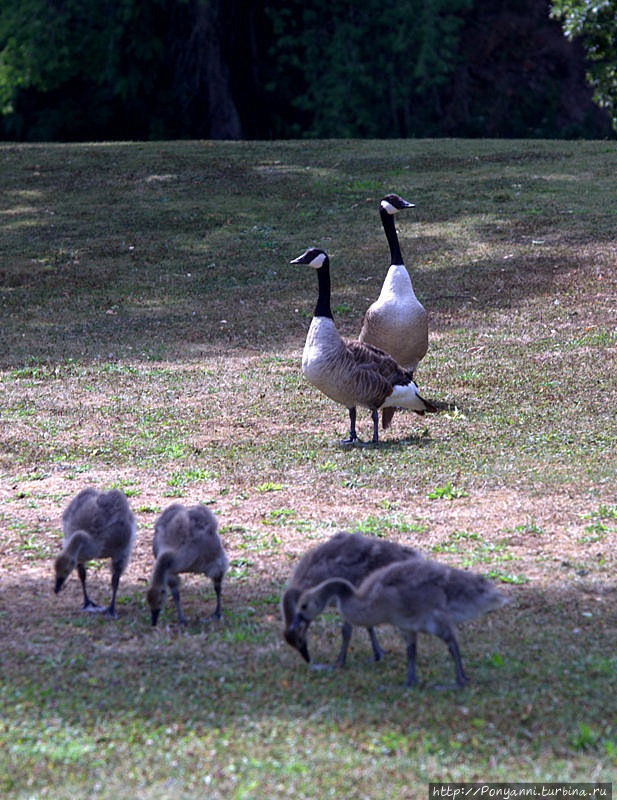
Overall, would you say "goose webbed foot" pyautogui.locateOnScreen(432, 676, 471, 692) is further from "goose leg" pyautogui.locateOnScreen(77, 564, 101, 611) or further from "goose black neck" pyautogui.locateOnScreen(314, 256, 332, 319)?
"goose black neck" pyautogui.locateOnScreen(314, 256, 332, 319)

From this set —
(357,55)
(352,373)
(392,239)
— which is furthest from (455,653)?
(357,55)

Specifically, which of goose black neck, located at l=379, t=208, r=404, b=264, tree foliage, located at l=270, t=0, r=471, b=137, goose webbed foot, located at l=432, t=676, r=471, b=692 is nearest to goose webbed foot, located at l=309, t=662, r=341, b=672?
goose webbed foot, located at l=432, t=676, r=471, b=692

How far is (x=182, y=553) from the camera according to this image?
19.7 feet

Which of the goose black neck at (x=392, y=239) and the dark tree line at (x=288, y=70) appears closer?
the goose black neck at (x=392, y=239)

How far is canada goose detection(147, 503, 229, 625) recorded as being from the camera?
233 inches

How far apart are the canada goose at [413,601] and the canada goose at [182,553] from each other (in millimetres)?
1025

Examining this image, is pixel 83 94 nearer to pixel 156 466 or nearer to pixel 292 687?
pixel 156 466

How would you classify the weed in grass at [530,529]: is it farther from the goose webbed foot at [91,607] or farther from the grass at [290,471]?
the goose webbed foot at [91,607]

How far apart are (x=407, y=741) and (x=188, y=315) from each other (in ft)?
42.3

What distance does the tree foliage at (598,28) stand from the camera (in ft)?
71.2

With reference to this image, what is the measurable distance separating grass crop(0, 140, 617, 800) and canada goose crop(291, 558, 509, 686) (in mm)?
345

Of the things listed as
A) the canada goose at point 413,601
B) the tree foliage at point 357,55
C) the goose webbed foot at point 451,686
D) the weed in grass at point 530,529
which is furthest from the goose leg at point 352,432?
the tree foliage at point 357,55

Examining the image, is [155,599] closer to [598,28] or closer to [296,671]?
[296,671]

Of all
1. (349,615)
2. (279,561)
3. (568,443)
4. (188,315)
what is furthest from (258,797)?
(188,315)
